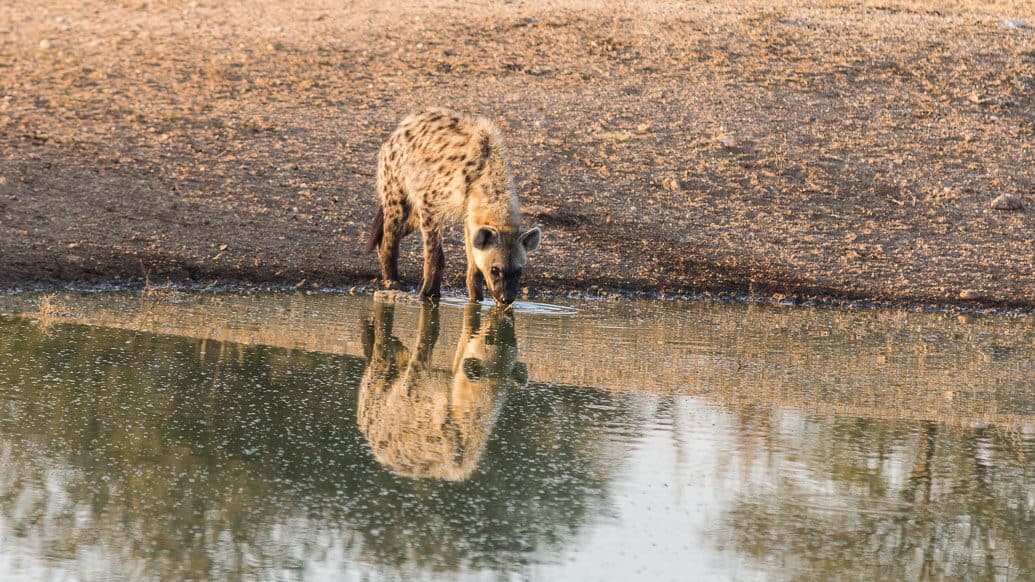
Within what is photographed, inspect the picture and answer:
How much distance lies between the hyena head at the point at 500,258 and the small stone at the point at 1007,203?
14.7ft

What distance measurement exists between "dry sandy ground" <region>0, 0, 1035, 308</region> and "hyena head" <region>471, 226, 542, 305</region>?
0.93 metres

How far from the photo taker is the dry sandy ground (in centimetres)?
852

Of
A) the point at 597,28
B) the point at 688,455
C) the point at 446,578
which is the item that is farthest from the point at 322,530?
the point at 597,28

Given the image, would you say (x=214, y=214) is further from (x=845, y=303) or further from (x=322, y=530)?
(x=322, y=530)

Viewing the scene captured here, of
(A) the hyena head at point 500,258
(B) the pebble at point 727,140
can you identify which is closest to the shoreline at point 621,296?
(A) the hyena head at point 500,258

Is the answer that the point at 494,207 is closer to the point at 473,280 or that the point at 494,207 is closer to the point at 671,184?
the point at 473,280

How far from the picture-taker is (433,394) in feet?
16.6

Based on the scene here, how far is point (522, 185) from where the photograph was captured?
987 cm

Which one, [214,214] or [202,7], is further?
[202,7]

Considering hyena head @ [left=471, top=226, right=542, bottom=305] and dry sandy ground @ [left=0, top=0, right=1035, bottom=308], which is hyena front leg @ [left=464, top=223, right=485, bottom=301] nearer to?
hyena head @ [left=471, top=226, right=542, bottom=305]

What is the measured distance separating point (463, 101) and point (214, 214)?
10.8 ft

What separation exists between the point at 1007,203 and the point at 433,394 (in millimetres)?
6519

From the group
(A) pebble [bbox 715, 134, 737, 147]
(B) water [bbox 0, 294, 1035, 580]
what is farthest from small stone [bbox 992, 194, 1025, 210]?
(B) water [bbox 0, 294, 1035, 580]

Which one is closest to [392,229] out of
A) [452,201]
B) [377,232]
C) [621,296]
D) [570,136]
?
[377,232]
